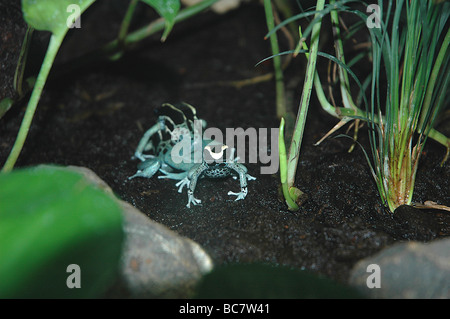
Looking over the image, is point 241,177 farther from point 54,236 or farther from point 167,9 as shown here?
point 54,236

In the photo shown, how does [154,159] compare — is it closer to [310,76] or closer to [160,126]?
[160,126]

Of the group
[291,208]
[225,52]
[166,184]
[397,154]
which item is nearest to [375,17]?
[397,154]

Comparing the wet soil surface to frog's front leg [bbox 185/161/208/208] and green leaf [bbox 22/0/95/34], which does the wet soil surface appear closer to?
frog's front leg [bbox 185/161/208/208]

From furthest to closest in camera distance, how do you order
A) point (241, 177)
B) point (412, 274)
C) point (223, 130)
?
point (223, 130) < point (241, 177) < point (412, 274)

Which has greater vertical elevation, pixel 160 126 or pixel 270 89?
pixel 270 89

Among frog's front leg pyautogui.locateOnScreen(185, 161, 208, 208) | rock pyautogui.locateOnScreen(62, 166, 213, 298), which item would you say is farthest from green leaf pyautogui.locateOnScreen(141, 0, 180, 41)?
frog's front leg pyautogui.locateOnScreen(185, 161, 208, 208)

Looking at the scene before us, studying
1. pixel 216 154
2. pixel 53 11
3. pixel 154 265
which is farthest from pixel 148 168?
pixel 53 11

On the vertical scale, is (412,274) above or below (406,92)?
below
